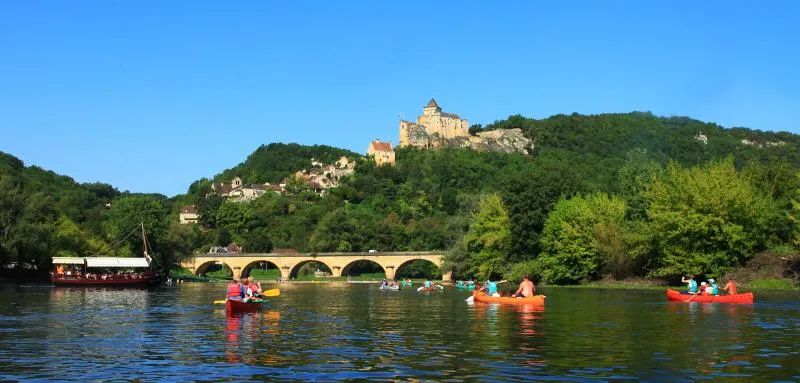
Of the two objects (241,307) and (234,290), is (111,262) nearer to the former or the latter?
(234,290)

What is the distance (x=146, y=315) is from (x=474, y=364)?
2102cm

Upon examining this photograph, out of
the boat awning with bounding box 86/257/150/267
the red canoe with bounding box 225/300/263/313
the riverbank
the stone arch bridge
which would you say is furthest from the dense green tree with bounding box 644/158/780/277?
the stone arch bridge

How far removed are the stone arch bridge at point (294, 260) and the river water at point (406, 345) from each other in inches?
3036

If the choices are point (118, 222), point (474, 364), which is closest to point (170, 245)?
point (118, 222)

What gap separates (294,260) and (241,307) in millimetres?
88374

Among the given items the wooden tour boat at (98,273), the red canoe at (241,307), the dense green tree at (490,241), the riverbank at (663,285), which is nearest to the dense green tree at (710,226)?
the riverbank at (663,285)

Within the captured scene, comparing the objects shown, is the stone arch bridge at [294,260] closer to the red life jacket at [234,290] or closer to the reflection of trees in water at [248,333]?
the red life jacket at [234,290]

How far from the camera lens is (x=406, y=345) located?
23172 mm

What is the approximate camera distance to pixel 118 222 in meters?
95.2

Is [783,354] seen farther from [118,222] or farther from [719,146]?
[719,146]

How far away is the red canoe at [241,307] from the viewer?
35.7 meters

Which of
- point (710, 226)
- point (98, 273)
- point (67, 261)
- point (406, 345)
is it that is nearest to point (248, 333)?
point (406, 345)

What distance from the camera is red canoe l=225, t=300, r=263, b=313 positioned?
3566 cm

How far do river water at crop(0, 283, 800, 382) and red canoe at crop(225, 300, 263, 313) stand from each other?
3.40 feet
